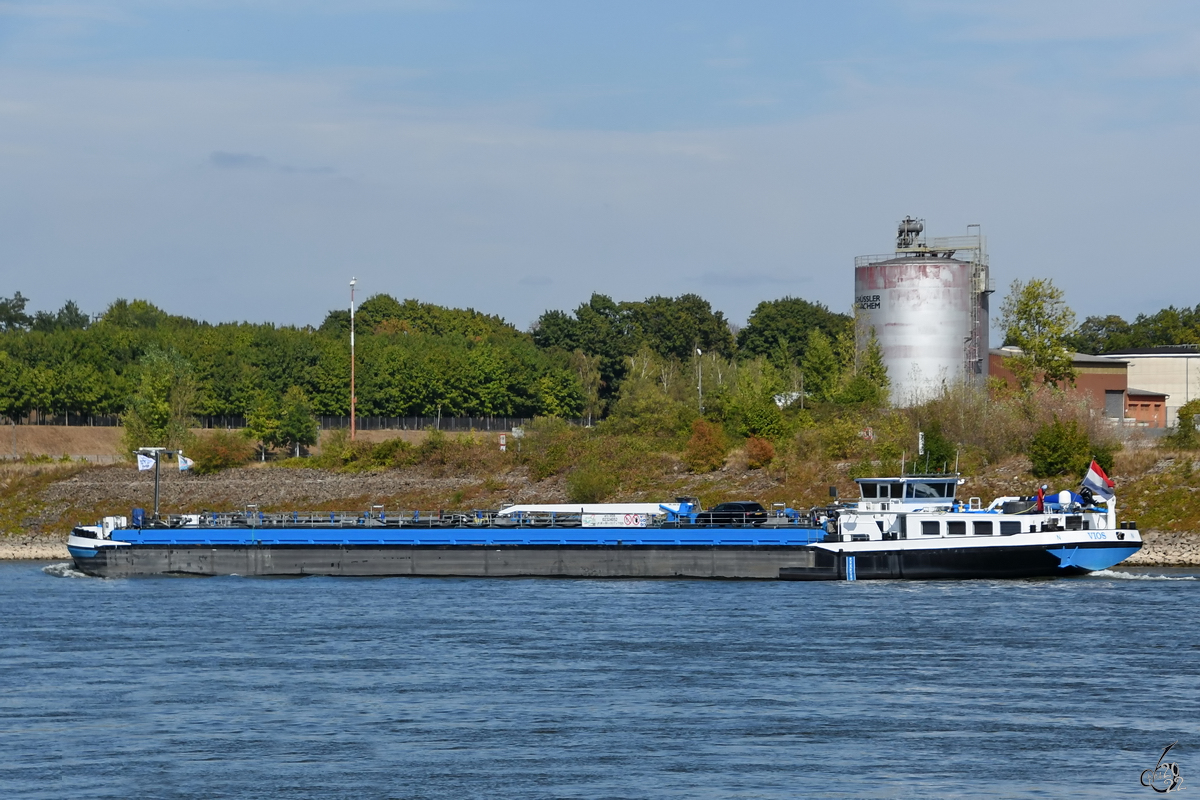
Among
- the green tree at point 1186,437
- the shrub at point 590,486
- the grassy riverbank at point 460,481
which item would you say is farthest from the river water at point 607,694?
the shrub at point 590,486

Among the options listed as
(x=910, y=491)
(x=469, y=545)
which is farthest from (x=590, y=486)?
(x=910, y=491)

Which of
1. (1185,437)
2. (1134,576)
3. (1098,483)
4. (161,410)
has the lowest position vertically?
(1134,576)

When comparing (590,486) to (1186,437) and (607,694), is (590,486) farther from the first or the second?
(607,694)

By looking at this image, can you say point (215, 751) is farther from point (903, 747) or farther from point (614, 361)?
point (614, 361)

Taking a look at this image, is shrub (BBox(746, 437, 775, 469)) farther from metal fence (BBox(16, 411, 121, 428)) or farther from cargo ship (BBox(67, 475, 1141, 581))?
metal fence (BBox(16, 411, 121, 428))

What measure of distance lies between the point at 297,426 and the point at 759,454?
1845 inches

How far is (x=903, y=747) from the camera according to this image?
104 feet

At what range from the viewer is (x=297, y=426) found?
12538cm

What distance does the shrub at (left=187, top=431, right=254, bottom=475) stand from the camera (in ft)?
359

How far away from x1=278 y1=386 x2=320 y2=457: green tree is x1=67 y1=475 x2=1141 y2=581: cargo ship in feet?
172

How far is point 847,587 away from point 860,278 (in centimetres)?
5412

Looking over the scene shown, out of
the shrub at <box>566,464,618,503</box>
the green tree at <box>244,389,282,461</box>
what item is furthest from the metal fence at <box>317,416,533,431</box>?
the shrub at <box>566,464,618,503</box>

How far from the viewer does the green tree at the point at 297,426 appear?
125 meters

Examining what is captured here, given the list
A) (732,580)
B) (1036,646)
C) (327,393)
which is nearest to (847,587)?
(732,580)
